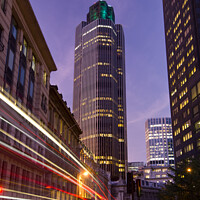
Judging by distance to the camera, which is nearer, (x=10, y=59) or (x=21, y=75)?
(x=10, y=59)

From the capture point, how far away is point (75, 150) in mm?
67688

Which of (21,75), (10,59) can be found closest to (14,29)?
(10,59)

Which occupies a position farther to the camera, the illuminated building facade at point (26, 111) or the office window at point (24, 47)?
the office window at point (24, 47)

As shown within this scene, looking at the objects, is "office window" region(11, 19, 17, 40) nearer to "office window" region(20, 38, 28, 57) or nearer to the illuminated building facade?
the illuminated building facade

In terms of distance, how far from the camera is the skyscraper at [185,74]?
9125 centimetres

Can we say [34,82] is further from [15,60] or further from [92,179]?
[92,179]

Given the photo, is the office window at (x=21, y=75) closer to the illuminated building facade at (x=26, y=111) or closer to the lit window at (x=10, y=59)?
the illuminated building facade at (x=26, y=111)

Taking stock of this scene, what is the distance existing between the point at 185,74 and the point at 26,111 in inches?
3091

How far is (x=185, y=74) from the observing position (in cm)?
10219

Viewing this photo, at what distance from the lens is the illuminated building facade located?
2819 cm

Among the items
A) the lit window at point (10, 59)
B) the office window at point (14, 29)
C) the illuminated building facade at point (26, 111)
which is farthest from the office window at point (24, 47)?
the lit window at point (10, 59)

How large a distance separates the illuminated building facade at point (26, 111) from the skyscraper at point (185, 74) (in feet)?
175

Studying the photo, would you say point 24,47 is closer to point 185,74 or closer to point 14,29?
point 14,29

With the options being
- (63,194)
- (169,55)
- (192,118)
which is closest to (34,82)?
(63,194)
